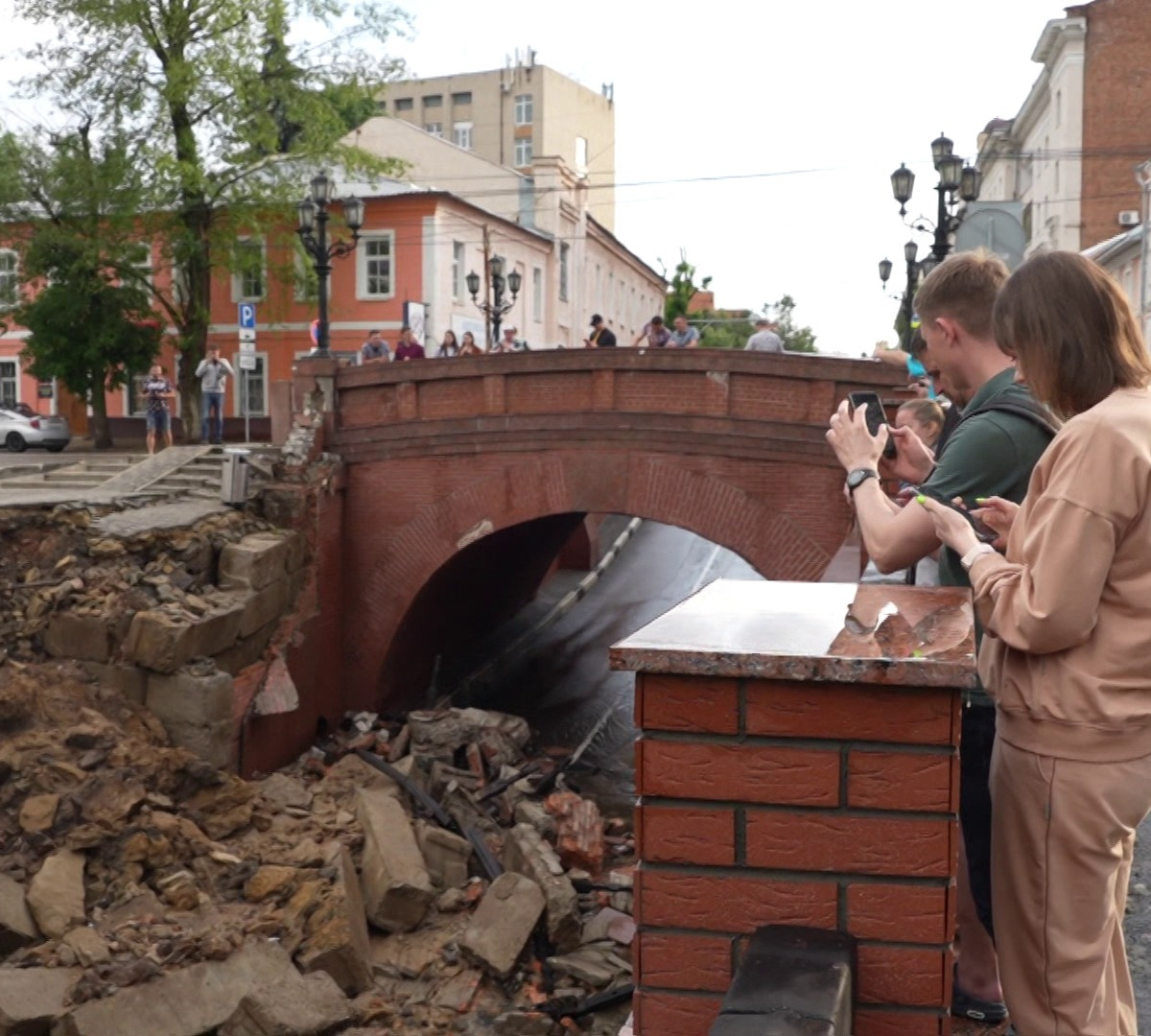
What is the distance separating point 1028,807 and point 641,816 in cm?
68

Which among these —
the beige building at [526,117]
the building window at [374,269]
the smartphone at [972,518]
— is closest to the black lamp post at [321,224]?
the smartphone at [972,518]

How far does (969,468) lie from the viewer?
2766mm

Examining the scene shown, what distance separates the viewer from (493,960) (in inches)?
Answer: 406

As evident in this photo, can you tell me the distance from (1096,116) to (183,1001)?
36.4 meters

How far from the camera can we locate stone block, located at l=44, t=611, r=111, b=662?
42.5 feet

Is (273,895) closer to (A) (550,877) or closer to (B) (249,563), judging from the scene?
(A) (550,877)

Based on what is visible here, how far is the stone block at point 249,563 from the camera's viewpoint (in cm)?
1441

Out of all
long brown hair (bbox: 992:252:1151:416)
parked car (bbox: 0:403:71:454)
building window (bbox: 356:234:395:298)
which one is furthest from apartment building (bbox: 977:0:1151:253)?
long brown hair (bbox: 992:252:1151:416)

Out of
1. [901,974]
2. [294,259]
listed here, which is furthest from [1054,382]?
[294,259]

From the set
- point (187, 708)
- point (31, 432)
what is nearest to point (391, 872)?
point (187, 708)

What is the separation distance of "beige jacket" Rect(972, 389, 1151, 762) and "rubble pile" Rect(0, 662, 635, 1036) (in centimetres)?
786

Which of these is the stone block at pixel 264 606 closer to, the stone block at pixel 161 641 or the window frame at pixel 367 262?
the stone block at pixel 161 641

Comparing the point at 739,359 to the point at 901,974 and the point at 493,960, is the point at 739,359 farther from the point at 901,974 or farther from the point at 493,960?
the point at 901,974

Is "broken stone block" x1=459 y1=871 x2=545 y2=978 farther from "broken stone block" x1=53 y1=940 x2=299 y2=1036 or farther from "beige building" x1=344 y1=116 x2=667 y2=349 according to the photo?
"beige building" x1=344 y1=116 x2=667 y2=349
